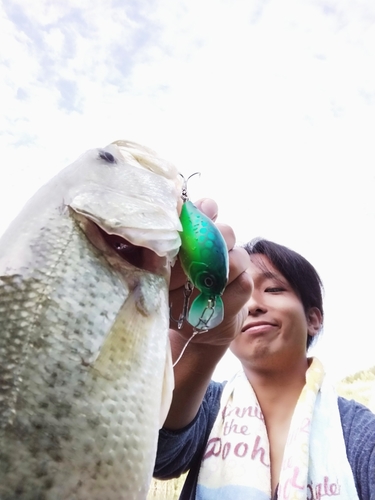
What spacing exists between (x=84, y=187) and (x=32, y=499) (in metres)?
0.54

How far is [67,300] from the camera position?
0.70 meters

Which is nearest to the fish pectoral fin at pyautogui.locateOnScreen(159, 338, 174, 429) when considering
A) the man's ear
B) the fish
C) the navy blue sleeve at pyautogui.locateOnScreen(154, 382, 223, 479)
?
the fish

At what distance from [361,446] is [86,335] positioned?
1.47 meters

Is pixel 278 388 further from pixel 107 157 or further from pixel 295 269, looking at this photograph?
Result: pixel 107 157

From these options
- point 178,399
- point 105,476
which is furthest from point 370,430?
point 105,476

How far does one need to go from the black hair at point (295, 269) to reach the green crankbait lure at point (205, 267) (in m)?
1.27

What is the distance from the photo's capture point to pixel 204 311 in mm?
835

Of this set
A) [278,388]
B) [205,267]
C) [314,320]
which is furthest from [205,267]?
[314,320]

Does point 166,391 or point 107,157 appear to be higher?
point 107,157

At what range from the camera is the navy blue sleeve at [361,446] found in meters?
1.61

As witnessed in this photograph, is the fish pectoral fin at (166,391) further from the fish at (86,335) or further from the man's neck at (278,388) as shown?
the man's neck at (278,388)

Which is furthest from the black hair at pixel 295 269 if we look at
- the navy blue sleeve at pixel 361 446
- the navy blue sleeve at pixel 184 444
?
the navy blue sleeve at pixel 184 444

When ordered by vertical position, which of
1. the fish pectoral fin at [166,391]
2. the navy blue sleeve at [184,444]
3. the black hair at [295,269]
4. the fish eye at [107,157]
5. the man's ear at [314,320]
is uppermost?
the black hair at [295,269]

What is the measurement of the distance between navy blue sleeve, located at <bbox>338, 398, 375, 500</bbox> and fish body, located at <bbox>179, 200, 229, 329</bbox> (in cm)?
119
